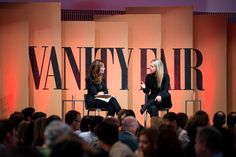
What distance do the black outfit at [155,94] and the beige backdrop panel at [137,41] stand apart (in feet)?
6.34

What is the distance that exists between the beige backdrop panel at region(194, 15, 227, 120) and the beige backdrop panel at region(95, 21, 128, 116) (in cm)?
169

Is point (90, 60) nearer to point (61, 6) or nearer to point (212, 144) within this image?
point (61, 6)

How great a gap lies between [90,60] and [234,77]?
3.24 m

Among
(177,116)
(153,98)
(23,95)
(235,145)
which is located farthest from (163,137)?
(23,95)

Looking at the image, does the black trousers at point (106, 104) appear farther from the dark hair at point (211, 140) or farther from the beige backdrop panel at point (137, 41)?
the dark hair at point (211, 140)

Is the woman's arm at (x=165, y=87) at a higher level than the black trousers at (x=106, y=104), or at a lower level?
higher

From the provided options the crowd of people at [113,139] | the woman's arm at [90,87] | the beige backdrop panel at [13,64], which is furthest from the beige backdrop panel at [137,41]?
the crowd of people at [113,139]

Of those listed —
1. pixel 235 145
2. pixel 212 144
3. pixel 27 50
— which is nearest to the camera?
pixel 212 144

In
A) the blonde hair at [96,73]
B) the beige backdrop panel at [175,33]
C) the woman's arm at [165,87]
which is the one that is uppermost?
the beige backdrop panel at [175,33]

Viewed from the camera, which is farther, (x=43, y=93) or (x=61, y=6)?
(x=61, y=6)

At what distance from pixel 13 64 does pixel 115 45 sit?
2.00m

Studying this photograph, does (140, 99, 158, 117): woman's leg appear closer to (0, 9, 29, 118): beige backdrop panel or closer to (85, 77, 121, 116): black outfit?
(85, 77, 121, 116): black outfit

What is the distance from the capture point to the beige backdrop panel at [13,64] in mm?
12445

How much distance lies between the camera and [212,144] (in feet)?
16.3
